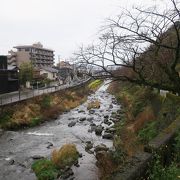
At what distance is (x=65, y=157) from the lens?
15.6m

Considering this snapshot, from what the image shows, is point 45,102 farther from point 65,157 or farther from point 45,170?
point 45,170

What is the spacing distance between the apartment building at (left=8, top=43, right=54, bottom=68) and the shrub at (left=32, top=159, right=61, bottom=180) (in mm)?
60800

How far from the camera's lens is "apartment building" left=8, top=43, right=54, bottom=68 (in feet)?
285

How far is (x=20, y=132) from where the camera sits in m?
24.1

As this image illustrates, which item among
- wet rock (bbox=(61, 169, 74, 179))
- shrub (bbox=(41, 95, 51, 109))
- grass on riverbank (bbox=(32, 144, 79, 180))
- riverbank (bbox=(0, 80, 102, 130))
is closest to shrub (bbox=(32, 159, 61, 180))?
grass on riverbank (bbox=(32, 144, 79, 180))

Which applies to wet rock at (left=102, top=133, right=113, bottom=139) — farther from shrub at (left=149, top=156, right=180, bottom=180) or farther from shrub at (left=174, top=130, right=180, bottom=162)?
shrub at (left=149, top=156, right=180, bottom=180)

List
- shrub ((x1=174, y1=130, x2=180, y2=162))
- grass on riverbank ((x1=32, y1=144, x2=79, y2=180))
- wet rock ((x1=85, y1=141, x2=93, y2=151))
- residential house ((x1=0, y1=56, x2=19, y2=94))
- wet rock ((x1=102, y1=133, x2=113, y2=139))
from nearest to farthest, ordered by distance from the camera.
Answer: shrub ((x1=174, y1=130, x2=180, y2=162))
grass on riverbank ((x1=32, y1=144, x2=79, y2=180))
wet rock ((x1=85, y1=141, x2=93, y2=151))
wet rock ((x1=102, y1=133, x2=113, y2=139))
residential house ((x1=0, y1=56, x2=19, y2=94))

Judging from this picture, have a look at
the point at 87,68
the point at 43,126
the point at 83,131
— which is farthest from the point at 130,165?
the point at 43,126

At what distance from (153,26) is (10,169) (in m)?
10.4

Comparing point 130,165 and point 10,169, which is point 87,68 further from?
point 10,169

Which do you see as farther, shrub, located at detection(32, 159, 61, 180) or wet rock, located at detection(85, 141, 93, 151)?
wet rock, located at detection(85, 141, 93, 151)

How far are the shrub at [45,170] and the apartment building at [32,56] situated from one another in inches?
2394

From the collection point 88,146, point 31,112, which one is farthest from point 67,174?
point 31,112

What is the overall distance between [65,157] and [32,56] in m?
77.9
